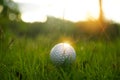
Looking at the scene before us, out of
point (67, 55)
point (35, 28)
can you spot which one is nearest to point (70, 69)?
point (67, 55)

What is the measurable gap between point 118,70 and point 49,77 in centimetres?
68

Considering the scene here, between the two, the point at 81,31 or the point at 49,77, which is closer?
the point at 49,77

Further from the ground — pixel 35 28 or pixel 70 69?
pixel 35 28

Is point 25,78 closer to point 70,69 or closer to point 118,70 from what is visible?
point 70,69

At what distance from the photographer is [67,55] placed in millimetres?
2855

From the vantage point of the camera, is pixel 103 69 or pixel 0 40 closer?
pixel 103 69

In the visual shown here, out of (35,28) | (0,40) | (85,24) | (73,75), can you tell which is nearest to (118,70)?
(73,75)

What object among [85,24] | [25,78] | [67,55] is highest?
[85,24]

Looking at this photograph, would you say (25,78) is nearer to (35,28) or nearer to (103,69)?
(103,69)

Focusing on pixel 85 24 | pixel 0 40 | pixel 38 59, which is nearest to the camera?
pixel 38 59

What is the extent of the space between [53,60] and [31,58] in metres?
0.37

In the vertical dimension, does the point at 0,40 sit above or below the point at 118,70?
above

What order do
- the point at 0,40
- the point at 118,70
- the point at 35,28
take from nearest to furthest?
the point at 118,70 < the point at 0,40 < the point at 35,28

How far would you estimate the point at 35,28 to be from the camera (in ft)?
35.1
